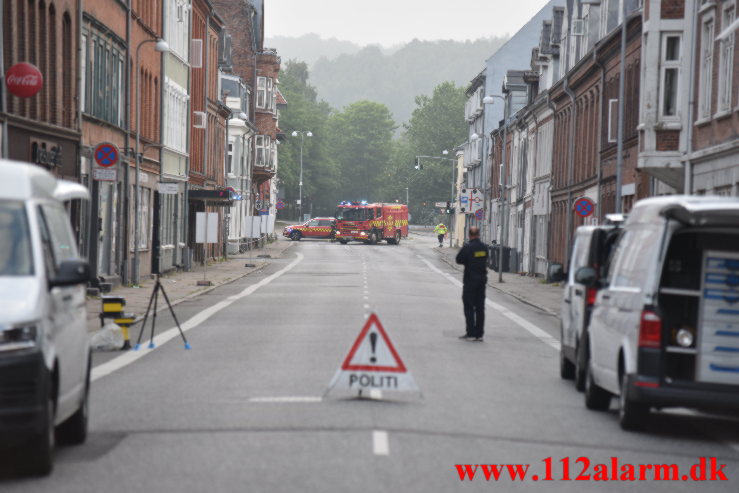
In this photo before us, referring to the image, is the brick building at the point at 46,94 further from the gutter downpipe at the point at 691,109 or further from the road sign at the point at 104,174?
the gutter downpipe at the point at 691,109

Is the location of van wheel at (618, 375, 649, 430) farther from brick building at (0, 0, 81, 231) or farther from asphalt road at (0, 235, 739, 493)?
brick building at (0, 0, 81, 231)

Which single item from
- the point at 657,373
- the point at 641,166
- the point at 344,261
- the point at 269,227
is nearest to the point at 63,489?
the point at 657,373

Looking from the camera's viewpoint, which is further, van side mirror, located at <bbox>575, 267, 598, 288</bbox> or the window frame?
the window frame

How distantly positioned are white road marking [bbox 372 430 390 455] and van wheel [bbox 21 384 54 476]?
230 cm

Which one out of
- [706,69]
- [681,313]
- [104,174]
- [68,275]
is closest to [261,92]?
[706,69]

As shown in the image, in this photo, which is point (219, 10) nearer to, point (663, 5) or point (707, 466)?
point (663, 5)

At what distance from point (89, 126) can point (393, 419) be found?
76.4 ft

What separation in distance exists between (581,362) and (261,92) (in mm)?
76001

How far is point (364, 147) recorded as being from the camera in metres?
167

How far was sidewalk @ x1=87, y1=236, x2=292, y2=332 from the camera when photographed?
26672mm

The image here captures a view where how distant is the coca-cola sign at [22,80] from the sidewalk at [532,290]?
1237 centimetres

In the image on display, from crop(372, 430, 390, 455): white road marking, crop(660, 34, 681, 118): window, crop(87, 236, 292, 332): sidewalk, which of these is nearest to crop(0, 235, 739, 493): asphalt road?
crop(372, 430, 390, 455): white road marking

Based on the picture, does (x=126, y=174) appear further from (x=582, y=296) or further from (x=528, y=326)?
(x=582, y=296)

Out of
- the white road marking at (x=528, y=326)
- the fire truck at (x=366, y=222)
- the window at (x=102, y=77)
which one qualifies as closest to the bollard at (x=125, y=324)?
the white road marking at (x=528, y=326)
